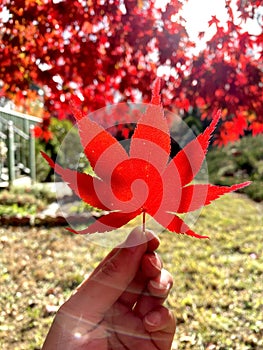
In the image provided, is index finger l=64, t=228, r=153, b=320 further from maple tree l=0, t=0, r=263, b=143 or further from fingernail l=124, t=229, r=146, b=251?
maple tree l=0, t=0, r=263, b=143

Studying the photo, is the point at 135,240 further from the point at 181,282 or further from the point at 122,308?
the point at 181,282

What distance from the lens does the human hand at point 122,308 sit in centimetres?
81

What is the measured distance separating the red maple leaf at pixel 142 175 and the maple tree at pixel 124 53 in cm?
177

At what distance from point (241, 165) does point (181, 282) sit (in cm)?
1040

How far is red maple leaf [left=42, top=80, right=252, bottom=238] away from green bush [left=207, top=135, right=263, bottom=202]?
9900 mm

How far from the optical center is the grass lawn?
320 cm

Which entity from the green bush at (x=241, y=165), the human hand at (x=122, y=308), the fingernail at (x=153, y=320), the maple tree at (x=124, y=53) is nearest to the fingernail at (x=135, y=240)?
the human hand at (x=122, y=308)

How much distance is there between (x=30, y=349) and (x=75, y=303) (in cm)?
238

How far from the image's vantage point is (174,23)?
2498 mm

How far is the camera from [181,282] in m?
4.23

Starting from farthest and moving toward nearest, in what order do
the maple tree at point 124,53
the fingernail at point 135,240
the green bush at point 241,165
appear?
the green bush at point 241,165 < the maple tree at point 124,53 < the fingernail at point 135,240

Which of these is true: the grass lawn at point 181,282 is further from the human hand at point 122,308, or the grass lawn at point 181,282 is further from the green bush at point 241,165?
the green bush at point 241,165

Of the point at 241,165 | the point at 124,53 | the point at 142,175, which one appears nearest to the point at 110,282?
the point at 142,175

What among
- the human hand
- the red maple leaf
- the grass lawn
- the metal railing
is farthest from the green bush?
the red maple leaf
